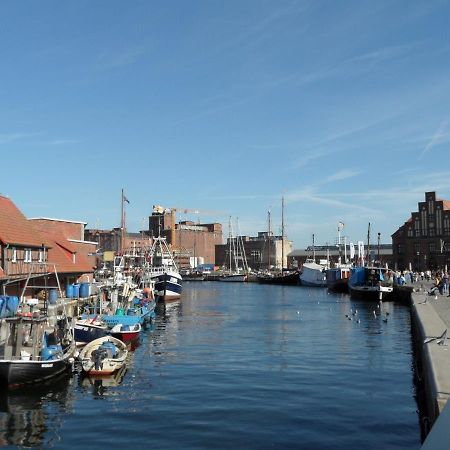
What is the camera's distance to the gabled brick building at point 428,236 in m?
141

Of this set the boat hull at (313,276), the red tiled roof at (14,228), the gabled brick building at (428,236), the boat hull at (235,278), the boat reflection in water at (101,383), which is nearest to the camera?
the boat reflection in water at (101,383)

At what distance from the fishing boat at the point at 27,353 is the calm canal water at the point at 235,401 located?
706 mm

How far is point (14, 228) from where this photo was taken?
43.9 metres

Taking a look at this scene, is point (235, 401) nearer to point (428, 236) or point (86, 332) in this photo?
point (86, 332)

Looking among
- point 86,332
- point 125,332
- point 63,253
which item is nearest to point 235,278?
point 63,253

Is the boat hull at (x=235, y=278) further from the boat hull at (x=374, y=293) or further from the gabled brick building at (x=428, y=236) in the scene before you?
the boat hull at (x=374, y=293)

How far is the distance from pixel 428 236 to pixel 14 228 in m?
120

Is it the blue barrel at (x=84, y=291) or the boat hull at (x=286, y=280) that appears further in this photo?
the boat hull at (x=286, y=280)

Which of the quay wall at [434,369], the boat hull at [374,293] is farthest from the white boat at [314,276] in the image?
the quay wall at [434,369]

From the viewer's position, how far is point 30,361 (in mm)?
24547

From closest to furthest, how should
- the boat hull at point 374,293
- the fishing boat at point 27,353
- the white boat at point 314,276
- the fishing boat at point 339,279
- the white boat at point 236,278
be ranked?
the fishing boat at point 27,353
the boat hull at point 374,293
the fishing boat at point 339,279
the white boat at point 314,276
the white boat at point 236,278

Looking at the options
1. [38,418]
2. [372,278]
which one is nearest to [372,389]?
[38,418]

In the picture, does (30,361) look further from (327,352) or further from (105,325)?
(327,352)

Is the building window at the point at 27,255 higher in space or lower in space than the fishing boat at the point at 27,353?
higher
